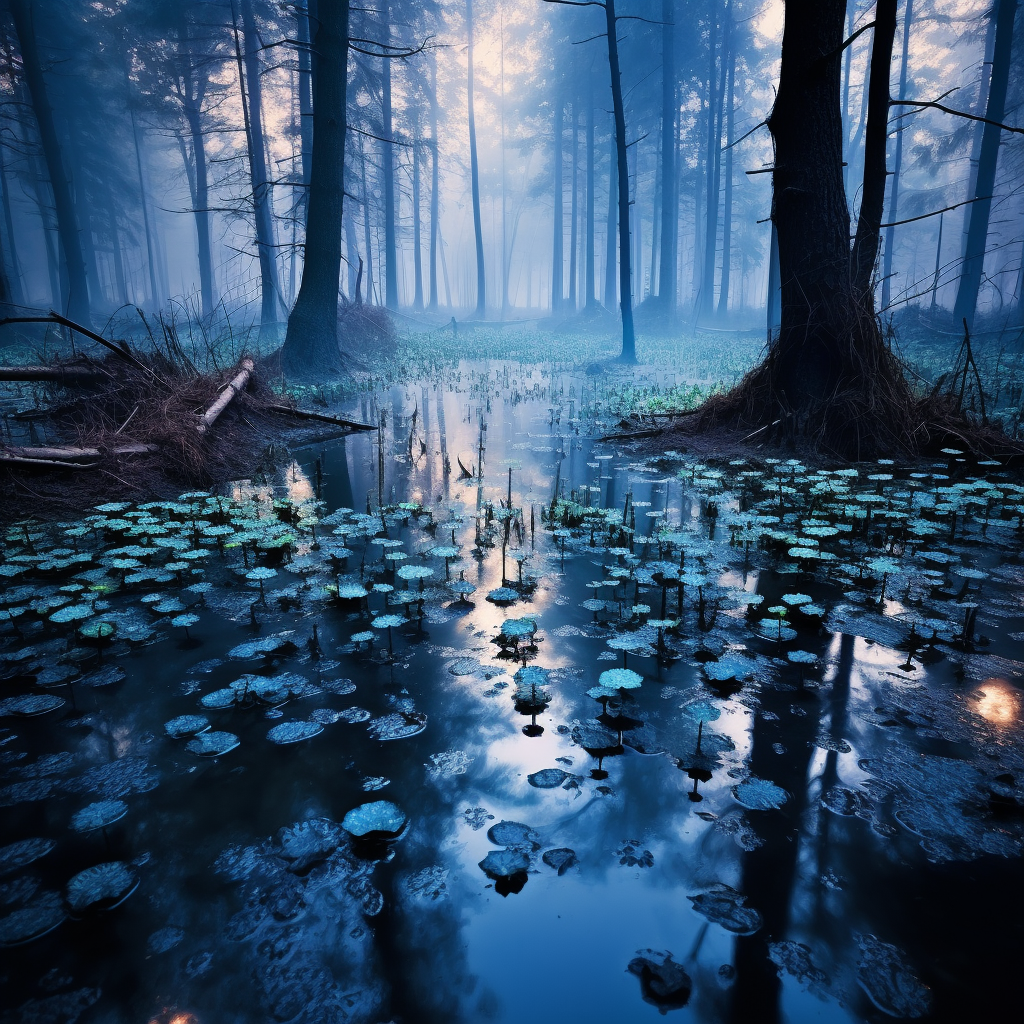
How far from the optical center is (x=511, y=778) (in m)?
1.77

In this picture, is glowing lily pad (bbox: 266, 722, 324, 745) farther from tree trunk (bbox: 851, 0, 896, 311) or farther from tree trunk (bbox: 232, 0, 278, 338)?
tree trunk (bbox: 232, 0, 278, 338)

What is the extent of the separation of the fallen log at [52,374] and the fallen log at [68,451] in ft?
3.25

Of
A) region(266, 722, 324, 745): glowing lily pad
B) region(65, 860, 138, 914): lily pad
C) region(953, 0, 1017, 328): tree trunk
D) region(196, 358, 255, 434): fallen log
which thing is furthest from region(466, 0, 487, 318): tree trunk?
region(65, 860, 138, 914): lily pad

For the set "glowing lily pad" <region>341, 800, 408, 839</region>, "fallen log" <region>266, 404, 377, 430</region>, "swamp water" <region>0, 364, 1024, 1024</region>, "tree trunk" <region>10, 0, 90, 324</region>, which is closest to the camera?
"swamp water" <region>0, 364, 1024, 1024</region>

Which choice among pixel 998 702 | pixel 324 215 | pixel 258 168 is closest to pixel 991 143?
pixel 324 215

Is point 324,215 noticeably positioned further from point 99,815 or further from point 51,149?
point 51,149

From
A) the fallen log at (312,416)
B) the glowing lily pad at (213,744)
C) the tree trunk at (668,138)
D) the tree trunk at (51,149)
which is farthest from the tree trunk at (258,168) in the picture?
the glowing lily pad at (213,744)

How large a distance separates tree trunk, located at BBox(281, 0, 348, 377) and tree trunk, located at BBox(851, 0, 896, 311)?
7.91 m

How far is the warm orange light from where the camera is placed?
77.3 inches

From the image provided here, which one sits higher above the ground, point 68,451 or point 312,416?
point 312,416

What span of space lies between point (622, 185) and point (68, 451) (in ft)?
43.0

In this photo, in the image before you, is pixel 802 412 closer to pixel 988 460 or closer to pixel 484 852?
pixel 988 460

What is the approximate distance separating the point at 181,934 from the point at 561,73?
36596mm

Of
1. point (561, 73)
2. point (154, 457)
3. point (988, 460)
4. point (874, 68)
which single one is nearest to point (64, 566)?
point (154, 457)
